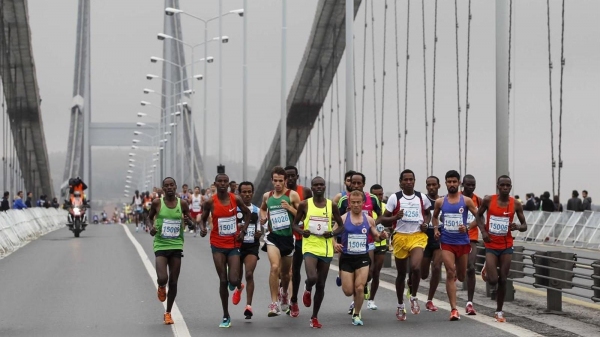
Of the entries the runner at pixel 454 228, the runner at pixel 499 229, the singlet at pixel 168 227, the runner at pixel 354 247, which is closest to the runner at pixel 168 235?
the singlet at pixel 168 227

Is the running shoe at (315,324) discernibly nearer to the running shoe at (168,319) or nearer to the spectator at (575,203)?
the running shoe at (168,319)

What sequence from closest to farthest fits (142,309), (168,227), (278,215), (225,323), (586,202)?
(225,323), (168,227), (278,215), (142,309), (586,202)

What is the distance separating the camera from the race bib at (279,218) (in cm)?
1512

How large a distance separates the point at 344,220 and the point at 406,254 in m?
1.27

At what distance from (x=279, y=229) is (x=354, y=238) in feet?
4.21

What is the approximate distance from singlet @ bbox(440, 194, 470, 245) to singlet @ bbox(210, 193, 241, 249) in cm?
236

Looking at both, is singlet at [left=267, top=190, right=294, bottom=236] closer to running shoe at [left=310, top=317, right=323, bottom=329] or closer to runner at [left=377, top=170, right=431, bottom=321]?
runner at [left=377, top=170, right=431, bottom=321]

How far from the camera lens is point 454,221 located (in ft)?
49.1

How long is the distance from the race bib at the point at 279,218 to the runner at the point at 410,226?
112 cm

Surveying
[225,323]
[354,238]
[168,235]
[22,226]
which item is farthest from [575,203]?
[225,323]

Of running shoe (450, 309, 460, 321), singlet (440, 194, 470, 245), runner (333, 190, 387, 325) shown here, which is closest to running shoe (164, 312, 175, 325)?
runner (333, 190, 387, 325)

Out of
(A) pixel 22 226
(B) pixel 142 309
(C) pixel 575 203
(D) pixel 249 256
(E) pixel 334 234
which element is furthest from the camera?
(A) pixel 22 226

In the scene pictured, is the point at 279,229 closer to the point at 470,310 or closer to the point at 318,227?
the point at 318,227

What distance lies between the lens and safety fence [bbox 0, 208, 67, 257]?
A: 33.5 meters
